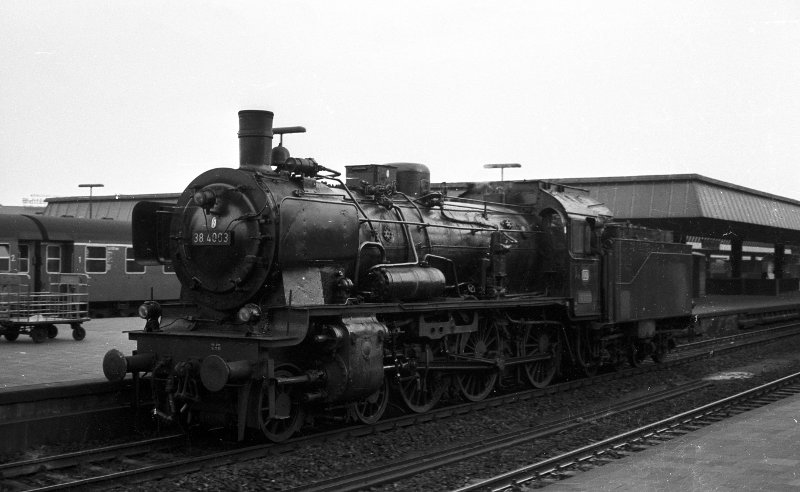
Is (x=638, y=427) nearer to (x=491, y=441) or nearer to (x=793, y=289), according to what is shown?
(x=491, y=441)

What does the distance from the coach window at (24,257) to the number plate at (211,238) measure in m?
14.1

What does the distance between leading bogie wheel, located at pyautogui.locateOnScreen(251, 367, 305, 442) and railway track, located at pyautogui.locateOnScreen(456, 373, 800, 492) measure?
2.50m

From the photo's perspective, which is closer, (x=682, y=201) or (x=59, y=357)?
(x=59, y=357)

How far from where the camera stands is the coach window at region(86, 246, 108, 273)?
78.3 feet

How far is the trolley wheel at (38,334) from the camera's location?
16.1 meters

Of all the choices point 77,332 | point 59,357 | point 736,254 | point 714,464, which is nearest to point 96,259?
point 77,332

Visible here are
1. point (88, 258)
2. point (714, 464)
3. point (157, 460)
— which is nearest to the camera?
point (714, 464)

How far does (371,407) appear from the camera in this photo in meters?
10.4

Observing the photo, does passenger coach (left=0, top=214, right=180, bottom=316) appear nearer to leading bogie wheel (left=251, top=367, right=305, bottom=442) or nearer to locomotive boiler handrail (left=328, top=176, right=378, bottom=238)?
locomotive boiler handrail (left=328, top=176, right=378, bottom=238)

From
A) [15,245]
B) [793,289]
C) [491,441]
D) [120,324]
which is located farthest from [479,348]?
[793,289]

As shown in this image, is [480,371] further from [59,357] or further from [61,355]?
[61,355]

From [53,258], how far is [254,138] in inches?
603

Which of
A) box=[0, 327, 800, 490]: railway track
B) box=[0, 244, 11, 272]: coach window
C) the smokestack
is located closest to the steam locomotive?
the smokestack

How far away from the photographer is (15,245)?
21203mm
